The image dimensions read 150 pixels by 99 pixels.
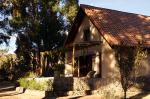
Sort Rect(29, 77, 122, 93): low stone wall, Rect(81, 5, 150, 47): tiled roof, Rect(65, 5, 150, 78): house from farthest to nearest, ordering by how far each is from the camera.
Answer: Rect(65, 5, 150, 78): house
Rect(81, 5, 150, 47): tiled roof
Rect(29, 77, 122, 93): low stone wall

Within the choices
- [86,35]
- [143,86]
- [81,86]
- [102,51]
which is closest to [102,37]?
[102,51]

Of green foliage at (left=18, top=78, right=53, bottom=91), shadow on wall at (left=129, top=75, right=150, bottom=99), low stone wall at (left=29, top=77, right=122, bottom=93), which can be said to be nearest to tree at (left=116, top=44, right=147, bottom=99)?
shadow on wall at (left=129, top=75, right=150, bottom=99)

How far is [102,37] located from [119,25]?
2.30 metres

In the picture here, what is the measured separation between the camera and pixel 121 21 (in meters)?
30.1

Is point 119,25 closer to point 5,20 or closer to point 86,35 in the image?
point 86,35

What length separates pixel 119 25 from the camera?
94.7ft

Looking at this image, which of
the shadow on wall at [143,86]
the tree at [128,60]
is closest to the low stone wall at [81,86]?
the shadow on wall at [143,86]

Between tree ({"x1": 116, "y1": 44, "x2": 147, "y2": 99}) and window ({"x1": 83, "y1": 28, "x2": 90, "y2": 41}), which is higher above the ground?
window ({"x1": 83, "y1": 28, "x2": 90, "y2": 41})

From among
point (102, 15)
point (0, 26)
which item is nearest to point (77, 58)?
point (102, 15)

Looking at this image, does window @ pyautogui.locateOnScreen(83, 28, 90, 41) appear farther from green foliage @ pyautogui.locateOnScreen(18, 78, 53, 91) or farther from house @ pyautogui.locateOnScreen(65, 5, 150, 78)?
green foliage @ pyautogui.locateOnScreen(18, 78, 53, 91)

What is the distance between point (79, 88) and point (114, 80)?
104 inches

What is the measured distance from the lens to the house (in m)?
26.6

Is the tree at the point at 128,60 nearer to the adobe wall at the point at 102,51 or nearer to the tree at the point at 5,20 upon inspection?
the adobe wall at the point at 102,51

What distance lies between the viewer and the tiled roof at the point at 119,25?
26344 millimetres
